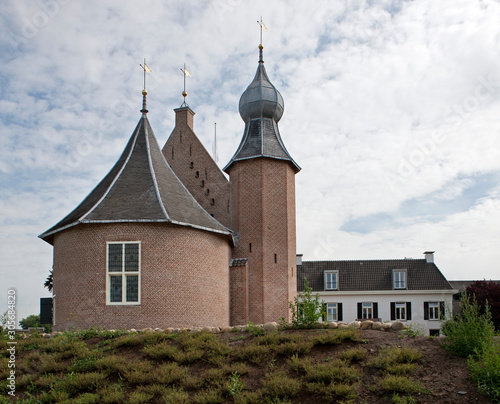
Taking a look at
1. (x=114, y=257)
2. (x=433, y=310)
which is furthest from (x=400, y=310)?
(x=114, y=257)

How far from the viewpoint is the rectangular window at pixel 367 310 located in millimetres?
47844

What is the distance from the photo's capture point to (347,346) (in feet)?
44.5

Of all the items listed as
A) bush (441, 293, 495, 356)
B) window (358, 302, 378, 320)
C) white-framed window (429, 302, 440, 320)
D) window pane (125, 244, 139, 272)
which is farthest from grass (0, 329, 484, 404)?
white-framed window (429, 302, 440, 320)

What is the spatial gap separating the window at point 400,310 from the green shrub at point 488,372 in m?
37.1

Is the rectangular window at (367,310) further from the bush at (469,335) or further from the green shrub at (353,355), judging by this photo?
the green shrub at (353,355)

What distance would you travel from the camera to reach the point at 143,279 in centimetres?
2188

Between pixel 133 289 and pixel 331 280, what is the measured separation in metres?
30.5

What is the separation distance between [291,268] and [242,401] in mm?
16106

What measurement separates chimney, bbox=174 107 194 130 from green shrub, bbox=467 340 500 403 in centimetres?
2308

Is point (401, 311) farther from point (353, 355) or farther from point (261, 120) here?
point (353, 355)

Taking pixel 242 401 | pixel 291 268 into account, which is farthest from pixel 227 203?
pixel 242 401

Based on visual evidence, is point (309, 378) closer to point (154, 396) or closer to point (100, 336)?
point (154, 396)

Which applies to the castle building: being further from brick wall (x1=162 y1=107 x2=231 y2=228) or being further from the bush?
the bush

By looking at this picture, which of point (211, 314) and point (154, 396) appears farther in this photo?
point (211, 314)
